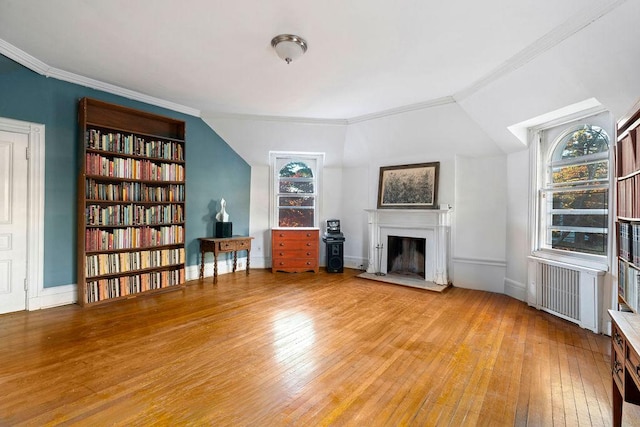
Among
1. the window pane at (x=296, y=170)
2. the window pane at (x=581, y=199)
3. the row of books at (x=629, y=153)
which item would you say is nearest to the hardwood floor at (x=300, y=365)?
the window pane at (x=581, y=199)

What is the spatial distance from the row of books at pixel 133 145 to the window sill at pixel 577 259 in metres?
4.94

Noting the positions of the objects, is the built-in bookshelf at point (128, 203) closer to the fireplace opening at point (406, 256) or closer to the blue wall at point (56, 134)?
the blue wall at point (56, 134)

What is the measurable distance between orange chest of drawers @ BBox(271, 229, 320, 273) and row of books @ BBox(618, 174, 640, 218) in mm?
4019

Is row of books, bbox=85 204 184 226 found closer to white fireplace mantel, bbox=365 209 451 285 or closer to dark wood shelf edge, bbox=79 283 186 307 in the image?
dark wood shelf edge, bbox=79 283 186 307

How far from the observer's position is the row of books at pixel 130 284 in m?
3.53

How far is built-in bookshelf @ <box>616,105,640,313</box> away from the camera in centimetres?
175

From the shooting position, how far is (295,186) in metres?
5.85

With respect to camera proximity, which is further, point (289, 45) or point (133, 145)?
point (133, 145)

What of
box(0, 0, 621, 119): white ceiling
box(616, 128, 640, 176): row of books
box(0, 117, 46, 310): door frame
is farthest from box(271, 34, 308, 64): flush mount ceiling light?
box(0, 117, 46, 310): door frame

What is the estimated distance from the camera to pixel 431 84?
356 cm

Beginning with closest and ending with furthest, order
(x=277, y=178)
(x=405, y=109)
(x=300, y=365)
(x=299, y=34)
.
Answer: (x=300, y=365) → (x=299, y=34) → (x=405, y=109) → (x=277, y=178)

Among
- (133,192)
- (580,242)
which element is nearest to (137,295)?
(133,192)

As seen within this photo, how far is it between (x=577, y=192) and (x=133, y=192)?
17.5 ft

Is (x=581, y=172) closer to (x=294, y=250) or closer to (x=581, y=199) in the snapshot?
(x=581, y=199)
